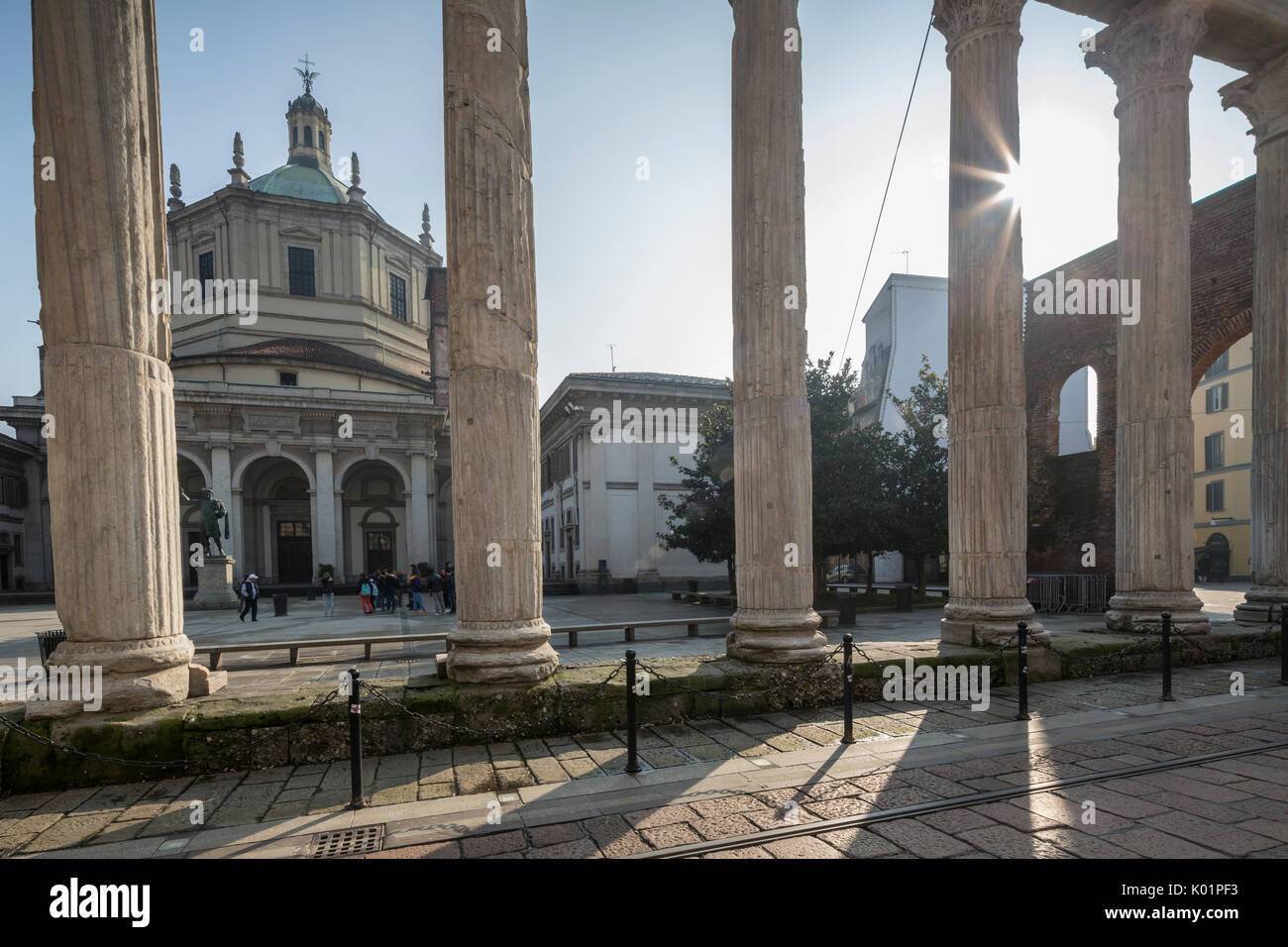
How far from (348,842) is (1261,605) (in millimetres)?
14017

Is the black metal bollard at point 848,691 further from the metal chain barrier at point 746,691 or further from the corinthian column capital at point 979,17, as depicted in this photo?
the corinthian column capital at point 979,17

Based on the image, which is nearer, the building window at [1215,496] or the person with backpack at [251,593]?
the person with backpack at [251,593]

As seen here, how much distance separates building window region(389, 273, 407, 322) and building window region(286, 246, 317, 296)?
498cm

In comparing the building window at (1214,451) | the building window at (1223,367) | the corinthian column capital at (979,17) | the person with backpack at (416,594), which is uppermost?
the corinthian column capital at (979,17)

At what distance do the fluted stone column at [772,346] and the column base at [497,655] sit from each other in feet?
7.77

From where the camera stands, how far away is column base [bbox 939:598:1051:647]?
8320 mm

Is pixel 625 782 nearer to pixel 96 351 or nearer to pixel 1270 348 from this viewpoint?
pixel 96 351

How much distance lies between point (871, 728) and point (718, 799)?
2.40 metres

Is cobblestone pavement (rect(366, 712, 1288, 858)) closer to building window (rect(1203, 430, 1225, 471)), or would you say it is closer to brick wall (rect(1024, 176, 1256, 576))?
brick wall (rect(1024, 176, 1256, 576))

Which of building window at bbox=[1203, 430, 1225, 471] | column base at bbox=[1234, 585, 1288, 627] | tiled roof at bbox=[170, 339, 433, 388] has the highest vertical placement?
tiled roof at bbox=[170, 339, 433, 388]

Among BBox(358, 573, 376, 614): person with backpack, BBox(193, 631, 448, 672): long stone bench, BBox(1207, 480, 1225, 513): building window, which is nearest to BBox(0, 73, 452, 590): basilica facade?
BBox(358, 573, 376, 614): person with backpack

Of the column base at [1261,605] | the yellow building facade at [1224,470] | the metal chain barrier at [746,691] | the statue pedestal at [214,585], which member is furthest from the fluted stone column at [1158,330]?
the yellow building facade at [1224,470]

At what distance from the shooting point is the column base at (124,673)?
17.0ft
